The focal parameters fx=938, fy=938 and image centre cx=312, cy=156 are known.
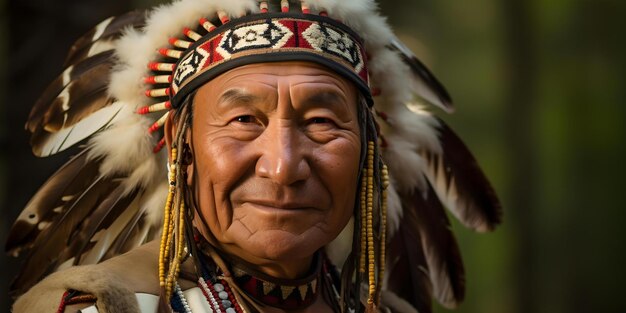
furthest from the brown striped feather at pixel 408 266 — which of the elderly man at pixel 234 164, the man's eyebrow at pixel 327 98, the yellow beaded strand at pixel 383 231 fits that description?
the man's eyebrow at pixel 327 98

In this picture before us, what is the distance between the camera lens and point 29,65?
3.60 metres

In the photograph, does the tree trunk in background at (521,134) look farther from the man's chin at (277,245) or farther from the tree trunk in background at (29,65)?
the man's chin at (277,245)

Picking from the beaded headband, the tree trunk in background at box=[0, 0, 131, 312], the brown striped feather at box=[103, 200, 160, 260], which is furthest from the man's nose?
the tree trunk in background at box=[0, 0, 131, 312]

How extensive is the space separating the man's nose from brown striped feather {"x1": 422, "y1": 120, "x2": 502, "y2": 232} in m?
1.01

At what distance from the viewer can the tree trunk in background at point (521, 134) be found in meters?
7.10

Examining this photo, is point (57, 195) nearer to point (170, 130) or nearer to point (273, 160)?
point (170, 130)

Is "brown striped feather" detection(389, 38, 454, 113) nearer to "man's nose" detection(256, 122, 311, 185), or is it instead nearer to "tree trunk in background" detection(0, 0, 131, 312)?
"man's nose" detection(256, 122, 311, 185)

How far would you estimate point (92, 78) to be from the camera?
307 cm

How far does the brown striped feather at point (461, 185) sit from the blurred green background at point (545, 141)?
12.1 ft

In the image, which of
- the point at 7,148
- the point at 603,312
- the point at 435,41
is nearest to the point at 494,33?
the point at 435,41

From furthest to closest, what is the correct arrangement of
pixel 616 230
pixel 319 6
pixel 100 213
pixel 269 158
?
pixel 616 230 < pixel 100 213 < pixel 319 6 < pixel 269 158

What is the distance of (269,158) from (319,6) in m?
0.55

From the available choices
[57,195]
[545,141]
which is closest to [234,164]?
[57,195]

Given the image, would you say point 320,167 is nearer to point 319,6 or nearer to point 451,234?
point 319,6
